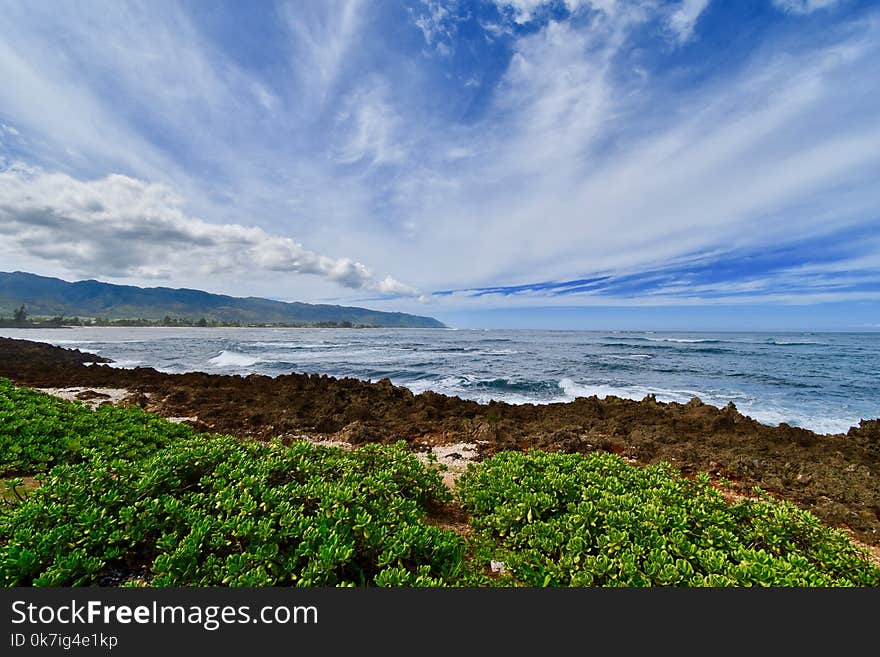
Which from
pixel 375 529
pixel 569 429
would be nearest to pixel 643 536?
pixel 375 529

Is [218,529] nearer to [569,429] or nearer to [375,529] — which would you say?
[375,529]

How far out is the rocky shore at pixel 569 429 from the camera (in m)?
5.70

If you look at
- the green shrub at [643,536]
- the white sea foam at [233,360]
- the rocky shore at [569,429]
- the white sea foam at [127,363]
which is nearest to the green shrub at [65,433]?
the rocky shore at [569,429]

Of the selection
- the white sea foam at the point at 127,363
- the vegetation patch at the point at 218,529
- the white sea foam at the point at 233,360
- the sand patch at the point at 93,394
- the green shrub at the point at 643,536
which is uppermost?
the vegetation patch at the point at 218,529

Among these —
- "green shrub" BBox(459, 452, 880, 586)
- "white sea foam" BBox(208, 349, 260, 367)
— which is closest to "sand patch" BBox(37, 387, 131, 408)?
"white sea foam" BBox(208, 349, 260, 367)

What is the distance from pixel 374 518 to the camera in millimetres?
3043

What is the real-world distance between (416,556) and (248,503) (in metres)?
1.50

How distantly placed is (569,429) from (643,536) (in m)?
5.96

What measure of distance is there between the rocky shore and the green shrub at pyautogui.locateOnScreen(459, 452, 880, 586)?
243cm

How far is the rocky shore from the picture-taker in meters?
5.70

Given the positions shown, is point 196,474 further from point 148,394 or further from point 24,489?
point 148,394

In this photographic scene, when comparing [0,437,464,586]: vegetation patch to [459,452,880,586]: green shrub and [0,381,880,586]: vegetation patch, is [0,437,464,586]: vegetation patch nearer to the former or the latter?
[0,381,880,586]: vegetation patch

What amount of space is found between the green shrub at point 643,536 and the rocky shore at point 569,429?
2432 millimetres

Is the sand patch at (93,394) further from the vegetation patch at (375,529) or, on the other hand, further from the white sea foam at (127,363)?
the white sea foam at (127,363)
